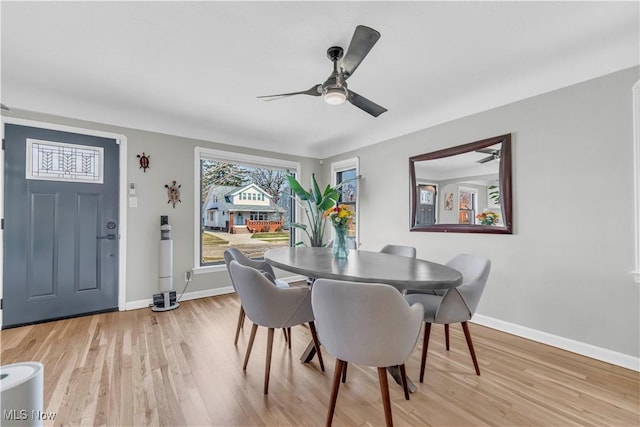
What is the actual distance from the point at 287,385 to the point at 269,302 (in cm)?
63

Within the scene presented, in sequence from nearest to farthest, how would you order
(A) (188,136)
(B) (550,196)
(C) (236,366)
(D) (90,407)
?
(D) (90,407)
(C) (236,366)
(B) (550,196)
(A) (188,136)

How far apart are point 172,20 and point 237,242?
3.22 metres

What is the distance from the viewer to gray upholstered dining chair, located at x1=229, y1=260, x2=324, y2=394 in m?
1.74

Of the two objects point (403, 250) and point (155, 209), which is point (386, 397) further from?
point (155, 209)

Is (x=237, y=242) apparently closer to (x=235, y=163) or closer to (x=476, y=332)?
(x=235, y=163)

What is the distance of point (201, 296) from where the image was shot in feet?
13.0

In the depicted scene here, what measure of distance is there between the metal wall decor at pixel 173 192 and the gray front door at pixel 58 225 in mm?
585

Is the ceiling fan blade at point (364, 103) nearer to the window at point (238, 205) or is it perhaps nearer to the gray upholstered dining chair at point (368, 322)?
the gray upholstered dining chair at point (368, 322)

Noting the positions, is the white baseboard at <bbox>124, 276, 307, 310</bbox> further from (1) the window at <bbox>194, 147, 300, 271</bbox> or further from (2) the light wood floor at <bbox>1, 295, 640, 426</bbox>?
(2) the light wood floor at <bbox>1, 295, 640, 426</bbox>

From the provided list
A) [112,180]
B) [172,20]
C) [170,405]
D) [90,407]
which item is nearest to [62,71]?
[112,180]

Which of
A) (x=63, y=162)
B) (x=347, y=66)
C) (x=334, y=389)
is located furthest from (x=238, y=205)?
(x=334, y=389)

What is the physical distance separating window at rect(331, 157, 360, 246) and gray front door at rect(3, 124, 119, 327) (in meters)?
3.30

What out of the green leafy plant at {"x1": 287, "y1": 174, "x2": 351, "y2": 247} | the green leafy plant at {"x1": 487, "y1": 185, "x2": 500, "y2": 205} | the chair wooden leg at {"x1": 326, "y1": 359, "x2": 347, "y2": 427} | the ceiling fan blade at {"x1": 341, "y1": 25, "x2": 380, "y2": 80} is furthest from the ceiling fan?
the green leafy plant at {"x1": 287, "y1": 174, "x2": 351, "y2": 247}

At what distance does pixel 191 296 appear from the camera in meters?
3.88
